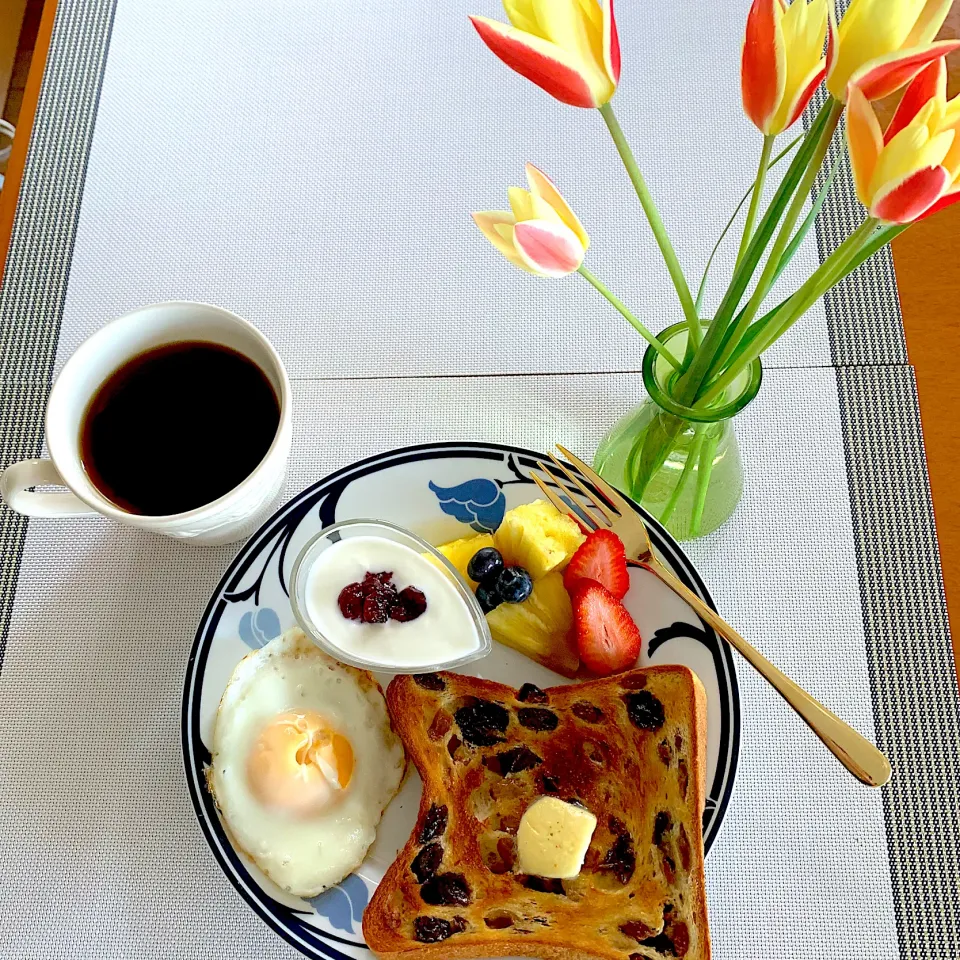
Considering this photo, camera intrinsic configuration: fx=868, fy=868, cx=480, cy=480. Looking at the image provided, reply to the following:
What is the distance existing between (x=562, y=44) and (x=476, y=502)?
57cm

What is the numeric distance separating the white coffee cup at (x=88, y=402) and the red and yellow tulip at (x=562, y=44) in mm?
444

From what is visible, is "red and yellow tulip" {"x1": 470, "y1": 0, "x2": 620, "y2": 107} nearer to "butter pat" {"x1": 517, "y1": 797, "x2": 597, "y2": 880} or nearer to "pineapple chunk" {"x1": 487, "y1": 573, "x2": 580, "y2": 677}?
"pineapple chunk" {"x1": 487, "y1": 573, "x2": 580, "y2": 677}

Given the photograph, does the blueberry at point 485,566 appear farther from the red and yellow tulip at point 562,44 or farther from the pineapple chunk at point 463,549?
the red and yellow tulip at point 562,44

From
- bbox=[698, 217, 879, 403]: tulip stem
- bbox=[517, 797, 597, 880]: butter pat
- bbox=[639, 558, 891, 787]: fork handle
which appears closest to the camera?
bbox=[698, 217, 879, 403]: tulip stem

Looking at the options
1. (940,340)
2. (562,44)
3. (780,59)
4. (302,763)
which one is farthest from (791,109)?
(302,763)

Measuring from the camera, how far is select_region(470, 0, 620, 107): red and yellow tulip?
570 millimetres

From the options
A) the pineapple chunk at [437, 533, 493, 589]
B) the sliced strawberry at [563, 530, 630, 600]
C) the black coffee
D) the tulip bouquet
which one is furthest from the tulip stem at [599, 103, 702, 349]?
the black coffee

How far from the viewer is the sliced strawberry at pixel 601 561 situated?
0.96m

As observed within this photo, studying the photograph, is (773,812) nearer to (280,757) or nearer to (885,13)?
(280,757)

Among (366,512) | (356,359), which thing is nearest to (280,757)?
(366,512)

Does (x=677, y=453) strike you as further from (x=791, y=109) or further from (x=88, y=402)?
(x=88, y=402)

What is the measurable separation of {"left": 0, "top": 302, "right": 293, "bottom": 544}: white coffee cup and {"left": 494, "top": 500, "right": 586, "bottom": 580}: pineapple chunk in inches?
10.5

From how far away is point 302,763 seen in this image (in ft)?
3.11

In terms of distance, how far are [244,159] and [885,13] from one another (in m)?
1.00
